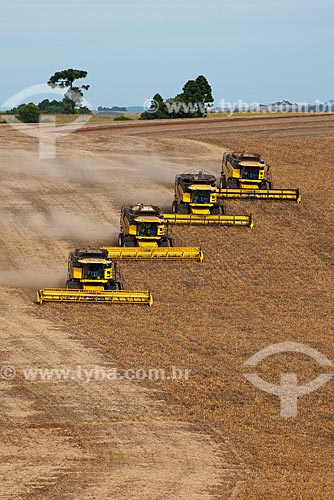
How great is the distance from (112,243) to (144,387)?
2188 centimetres

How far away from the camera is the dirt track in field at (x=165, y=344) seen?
970 inches

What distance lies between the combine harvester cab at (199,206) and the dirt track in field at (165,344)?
1101 millimetres

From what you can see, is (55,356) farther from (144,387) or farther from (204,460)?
(204,460)

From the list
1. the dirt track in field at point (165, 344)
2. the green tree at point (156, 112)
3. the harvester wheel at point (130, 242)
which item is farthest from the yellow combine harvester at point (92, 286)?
the green tree at point (156, 112)

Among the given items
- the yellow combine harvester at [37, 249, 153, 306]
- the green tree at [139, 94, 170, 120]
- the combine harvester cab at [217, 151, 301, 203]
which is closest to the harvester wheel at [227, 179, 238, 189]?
the combine harvester cab at [217, 151, 301, 203]

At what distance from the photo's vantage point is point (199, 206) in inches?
2233

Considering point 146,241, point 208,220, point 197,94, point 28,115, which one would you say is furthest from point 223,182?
point 197,94

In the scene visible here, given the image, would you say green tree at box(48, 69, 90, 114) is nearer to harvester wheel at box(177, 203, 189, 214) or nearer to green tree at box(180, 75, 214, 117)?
green tree at box(180, 75, 214, 117)

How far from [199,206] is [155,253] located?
796cm


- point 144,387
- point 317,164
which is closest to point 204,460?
point 144,387

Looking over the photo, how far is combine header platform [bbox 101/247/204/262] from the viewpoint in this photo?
161 ft

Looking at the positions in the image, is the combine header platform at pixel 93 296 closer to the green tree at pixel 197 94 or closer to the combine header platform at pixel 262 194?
the combine header platform at pixel 262 194

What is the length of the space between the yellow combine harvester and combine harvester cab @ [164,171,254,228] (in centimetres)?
1010

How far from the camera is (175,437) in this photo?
27.4m
